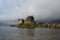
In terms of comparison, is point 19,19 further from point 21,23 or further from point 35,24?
point 35,24

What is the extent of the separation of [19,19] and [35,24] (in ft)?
37.0

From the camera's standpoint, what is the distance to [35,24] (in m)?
113

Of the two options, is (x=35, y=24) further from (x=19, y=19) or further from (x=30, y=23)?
(x=19, y=19)

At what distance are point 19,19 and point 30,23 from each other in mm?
7675

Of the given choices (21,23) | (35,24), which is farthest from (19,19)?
(35,24)

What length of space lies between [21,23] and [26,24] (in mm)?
3546

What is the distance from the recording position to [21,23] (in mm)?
111000

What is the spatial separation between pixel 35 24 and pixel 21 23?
943 cm

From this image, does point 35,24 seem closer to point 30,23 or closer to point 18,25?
point 30,23

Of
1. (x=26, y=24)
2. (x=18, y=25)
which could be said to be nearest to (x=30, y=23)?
(x=26, y=24)

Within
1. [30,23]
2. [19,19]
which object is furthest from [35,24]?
[19,19]

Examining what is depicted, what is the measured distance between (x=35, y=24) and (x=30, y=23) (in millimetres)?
3963

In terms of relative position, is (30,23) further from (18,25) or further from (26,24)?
(18,25)

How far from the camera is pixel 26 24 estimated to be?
368 ft
